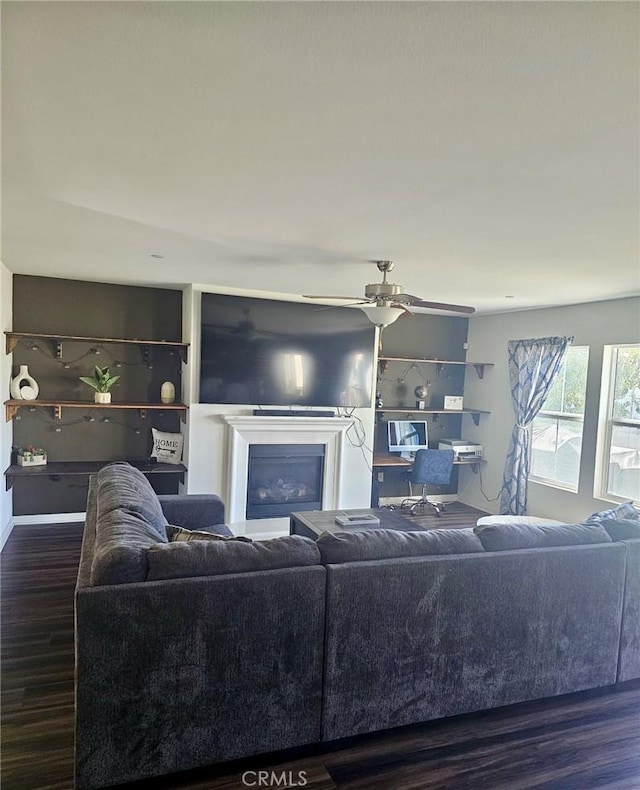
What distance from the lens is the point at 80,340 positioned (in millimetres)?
5039

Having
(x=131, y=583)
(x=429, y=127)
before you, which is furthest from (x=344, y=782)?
(x=429, y=127)

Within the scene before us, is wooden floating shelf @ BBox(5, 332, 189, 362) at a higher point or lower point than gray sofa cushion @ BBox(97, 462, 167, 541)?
higher

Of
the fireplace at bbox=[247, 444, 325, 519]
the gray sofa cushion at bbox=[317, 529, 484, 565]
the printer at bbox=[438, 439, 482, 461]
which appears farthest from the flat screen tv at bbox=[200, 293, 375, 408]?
the gray sofa cushion at bbox=[317, 529, 484, 565]

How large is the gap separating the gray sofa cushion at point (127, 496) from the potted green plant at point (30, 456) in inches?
72.9

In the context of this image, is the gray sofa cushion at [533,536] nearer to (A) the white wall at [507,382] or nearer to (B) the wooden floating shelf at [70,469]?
(A) the white wall at [507,382]

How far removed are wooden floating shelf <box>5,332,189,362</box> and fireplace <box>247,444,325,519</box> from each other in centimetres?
129

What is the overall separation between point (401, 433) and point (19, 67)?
18.2 ft

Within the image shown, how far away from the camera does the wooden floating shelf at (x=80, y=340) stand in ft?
15.5

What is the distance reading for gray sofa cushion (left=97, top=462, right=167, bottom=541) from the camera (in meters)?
2.62

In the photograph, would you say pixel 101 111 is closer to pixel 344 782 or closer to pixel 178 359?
pixel 344 782

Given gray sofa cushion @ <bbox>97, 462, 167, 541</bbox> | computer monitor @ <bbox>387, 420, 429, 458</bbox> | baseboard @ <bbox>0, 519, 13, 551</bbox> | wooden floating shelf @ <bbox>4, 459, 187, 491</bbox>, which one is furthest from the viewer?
computer monitor @ <bbox>387, 420, 429, 458</bbox>

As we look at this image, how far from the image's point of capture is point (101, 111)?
1.68 meters

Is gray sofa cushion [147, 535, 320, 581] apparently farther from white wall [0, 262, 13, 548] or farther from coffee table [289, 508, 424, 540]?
white wall [0, 262, 13, 548]

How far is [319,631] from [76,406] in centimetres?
366
